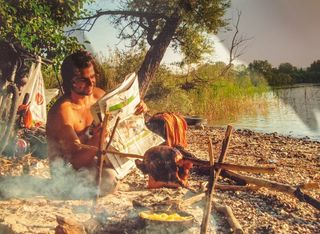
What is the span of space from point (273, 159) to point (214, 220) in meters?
5.34

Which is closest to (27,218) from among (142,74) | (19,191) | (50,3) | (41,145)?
(19,191)

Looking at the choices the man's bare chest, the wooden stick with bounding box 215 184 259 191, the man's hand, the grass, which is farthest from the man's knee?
the grass

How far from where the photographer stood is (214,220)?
4.46 metres

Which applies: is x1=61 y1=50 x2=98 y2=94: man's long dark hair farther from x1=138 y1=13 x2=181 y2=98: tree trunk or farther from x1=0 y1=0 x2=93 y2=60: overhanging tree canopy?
x1=138 y1=13 x2=181 y2=98: tree trunk

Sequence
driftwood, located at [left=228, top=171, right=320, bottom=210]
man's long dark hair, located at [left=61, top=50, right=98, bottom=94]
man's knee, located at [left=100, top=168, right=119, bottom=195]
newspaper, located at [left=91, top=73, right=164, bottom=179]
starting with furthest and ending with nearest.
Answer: man's knee, located at [left=100, top=168, right=119, bottom=195] < driftwood, located at [left=228, top=171, right=320, bottom=210] < man's long dark hair, located at [left=61, top=50, right=98, bottom=94] < newspaper, located at [left=91, top=73, right=164, bottom=179]

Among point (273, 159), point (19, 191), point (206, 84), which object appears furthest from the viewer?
point (206, 84)

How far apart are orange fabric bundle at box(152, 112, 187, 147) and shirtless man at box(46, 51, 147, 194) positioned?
1103 millimetres

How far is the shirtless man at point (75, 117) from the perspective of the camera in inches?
192

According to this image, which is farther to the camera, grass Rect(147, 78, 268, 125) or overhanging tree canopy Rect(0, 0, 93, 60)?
grass Rect(147, 78, 268, 125)

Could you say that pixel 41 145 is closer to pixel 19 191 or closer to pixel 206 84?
pixel 19 191

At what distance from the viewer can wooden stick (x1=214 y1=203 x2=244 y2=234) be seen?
408 cm

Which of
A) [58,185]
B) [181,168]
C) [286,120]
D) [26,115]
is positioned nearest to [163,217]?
[181,168]

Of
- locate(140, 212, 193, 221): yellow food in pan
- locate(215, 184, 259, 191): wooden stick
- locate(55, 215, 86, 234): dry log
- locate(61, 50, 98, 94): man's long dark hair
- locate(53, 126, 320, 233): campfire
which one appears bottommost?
locate(215, 184, 259, 191): wooden stick

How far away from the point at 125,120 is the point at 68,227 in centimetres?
164
